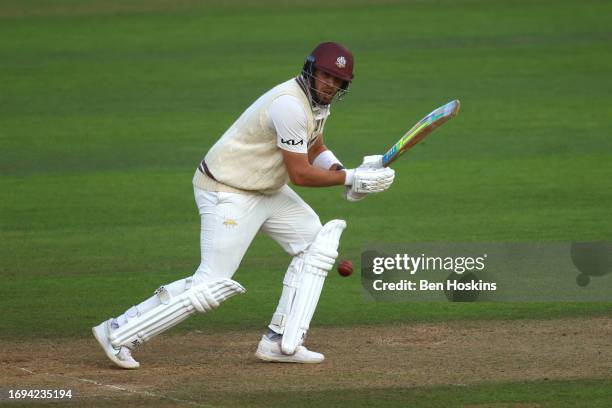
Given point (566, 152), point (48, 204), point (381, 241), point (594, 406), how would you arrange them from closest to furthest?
point (594, 406), point (381, 241), point (48, 204), point (566, 152)

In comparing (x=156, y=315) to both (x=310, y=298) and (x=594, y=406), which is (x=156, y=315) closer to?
(x=310, y=298)

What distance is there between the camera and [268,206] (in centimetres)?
671

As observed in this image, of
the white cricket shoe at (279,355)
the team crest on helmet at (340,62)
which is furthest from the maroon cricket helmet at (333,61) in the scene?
the white cricket shoe at (279,355)

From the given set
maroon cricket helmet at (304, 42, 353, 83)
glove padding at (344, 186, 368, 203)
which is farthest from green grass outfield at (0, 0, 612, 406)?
maroon cricket helmet at (304, 42, 353, 83)

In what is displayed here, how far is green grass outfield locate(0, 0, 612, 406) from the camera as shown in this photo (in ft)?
28.6

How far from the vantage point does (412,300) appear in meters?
8.27

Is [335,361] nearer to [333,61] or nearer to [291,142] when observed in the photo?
[291,142]

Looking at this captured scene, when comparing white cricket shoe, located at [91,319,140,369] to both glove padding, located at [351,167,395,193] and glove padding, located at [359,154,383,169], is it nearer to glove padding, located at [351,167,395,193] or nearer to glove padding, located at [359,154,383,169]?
glove padding, located at [351,167,395,193]

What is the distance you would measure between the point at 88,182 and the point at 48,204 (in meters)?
0.76

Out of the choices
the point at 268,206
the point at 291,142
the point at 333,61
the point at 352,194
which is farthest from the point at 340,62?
the point at 268,206

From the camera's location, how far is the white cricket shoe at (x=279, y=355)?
664 centimetres

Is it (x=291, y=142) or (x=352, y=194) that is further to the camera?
(x=352, y=194)

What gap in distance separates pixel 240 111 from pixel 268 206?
7436 millimetres

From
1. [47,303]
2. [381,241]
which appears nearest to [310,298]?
[47,303]
